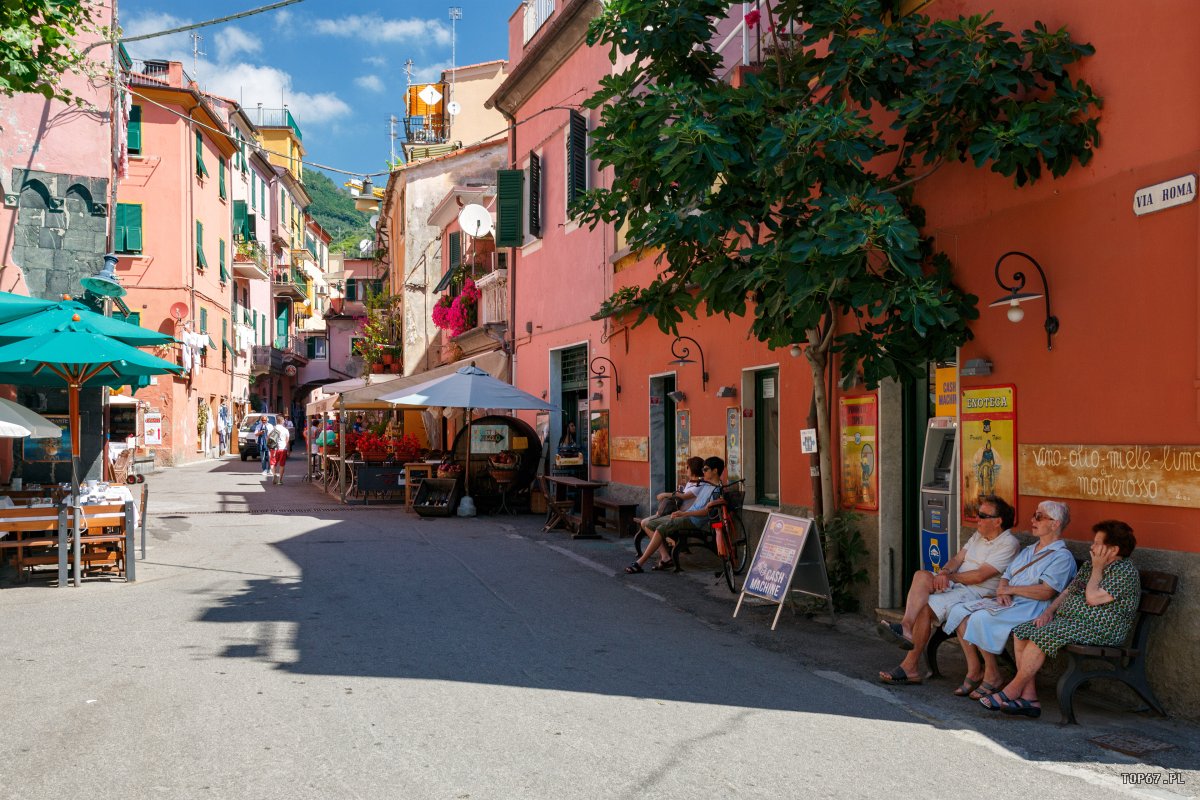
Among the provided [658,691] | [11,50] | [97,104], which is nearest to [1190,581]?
[658,691]

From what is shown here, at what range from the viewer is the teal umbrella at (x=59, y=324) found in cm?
1031

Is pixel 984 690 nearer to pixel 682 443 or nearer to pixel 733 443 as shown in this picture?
pixel 733 443

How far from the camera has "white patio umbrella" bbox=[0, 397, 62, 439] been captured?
364 inches

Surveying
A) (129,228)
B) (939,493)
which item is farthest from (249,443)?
(939,493)

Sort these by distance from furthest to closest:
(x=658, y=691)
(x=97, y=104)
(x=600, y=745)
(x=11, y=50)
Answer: (x=97, y=104)
(x=11, y=50)
(x=658, y=691)
(x=600, y=745)

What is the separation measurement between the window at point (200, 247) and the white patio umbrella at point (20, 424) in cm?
2689

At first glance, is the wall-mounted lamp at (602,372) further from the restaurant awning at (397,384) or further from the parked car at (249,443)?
the parked car at (249,443)

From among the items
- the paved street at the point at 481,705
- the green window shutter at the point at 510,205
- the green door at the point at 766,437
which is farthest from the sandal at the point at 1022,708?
the green window shutter at the point at 510,205

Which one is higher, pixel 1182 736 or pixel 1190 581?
pixel 1190 581

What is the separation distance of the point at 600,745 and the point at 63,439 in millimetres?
12211

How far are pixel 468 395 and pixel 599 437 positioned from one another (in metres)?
2.21

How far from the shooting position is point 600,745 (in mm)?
4957

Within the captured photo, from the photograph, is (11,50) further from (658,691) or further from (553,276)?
(553,276)

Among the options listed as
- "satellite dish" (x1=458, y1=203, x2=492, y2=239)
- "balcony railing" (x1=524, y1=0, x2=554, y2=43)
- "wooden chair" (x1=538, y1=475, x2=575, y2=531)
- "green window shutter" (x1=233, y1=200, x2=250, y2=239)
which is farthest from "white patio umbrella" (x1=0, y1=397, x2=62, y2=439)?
"green window shutter" (x1=233, y1=200, x2=250, y2=239)
